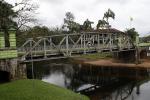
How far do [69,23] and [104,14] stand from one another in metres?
15.5

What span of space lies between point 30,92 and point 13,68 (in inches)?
246

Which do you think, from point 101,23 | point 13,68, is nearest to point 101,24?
point 101,23

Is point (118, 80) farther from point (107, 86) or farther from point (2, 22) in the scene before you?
point (2, 22)

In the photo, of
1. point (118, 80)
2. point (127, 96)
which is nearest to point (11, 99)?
point (127, 96)

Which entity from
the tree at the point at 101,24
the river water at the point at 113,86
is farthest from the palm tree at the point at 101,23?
the river water at the point at 113,86

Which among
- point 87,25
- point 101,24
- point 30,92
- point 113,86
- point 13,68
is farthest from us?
point 87,25

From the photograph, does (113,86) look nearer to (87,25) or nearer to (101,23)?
(101,23)

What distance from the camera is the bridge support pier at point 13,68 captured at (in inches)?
1235

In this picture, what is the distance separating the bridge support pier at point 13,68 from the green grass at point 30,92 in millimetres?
1525

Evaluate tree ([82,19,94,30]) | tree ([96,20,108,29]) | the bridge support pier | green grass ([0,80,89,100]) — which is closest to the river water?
green grass ([0,80,89,100])

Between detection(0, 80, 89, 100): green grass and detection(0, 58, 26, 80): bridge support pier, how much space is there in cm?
153

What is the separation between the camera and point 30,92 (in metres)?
26.7

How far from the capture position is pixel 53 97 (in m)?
26.8

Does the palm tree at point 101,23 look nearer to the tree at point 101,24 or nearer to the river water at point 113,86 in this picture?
the tree at point 101,24
